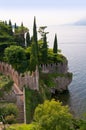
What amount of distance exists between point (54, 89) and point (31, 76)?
48.2ft

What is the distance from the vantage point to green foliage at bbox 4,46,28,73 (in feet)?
277

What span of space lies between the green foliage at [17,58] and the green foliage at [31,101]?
1476 cm

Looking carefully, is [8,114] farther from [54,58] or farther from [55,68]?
[54,58]

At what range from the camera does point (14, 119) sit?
175 feet

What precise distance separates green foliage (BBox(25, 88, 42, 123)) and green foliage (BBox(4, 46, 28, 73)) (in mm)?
14757

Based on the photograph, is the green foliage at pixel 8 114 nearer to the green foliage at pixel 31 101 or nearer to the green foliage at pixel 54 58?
the green foliage at pixel 31 101

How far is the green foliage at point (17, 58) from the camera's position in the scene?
84319 mm

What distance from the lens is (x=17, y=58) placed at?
281 feet

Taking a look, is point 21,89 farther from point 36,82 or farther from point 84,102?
point 84,102

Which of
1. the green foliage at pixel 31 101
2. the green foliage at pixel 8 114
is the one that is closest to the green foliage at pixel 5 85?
the green foliage at pixel 31 101

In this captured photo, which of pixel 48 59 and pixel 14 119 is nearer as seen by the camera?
pixel 14 119

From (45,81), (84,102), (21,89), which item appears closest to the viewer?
(21,89)

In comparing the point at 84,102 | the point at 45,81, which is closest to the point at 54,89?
the point at 45,81

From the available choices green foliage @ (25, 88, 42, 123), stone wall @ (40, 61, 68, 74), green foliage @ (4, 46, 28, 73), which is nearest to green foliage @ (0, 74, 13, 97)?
green foliage @ (25, 88, 42, 123)
